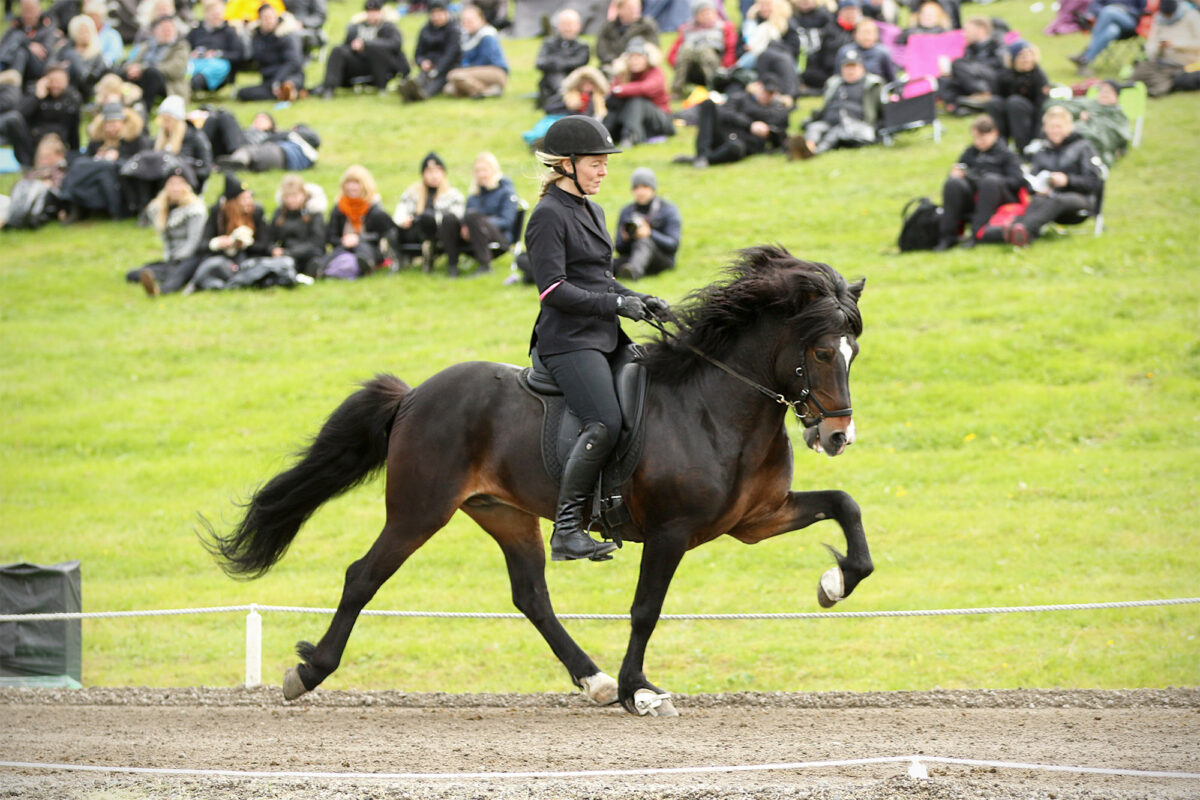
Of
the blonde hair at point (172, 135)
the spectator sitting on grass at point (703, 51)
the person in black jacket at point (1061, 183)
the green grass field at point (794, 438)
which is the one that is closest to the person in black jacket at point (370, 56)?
the blonde hair at point (172, 135)

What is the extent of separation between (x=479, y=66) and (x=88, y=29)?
767cm

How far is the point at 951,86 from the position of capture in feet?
69.2

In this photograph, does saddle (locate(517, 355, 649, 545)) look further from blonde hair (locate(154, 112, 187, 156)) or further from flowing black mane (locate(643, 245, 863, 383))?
blonde hair (locate(154, 112, 187, 156))

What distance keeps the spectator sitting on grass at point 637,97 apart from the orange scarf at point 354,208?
15.9 ft

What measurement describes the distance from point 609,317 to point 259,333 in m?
10.5

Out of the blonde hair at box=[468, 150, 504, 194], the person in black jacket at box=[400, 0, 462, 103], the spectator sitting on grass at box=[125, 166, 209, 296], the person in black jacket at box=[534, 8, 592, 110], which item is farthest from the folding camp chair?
the spectator sitting on grass at box=[125, 166, 209, 296]

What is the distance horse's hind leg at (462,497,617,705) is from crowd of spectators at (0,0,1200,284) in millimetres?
8188

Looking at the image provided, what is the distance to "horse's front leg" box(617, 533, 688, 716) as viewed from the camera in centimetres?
703

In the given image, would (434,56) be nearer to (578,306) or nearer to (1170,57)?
(1170,57)

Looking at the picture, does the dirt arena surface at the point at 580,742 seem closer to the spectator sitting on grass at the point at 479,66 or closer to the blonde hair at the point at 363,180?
the blonde hair at the point at 363,180

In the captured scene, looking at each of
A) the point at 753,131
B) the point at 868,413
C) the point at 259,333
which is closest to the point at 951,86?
the point at 753,131

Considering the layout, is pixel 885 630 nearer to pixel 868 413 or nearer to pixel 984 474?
pixel 984 474

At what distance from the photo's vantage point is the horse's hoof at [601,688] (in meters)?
7.71

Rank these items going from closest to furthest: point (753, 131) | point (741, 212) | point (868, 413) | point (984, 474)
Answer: point (984, 474) < point (868, 413) < point (741, 212) < point (753, 131)
